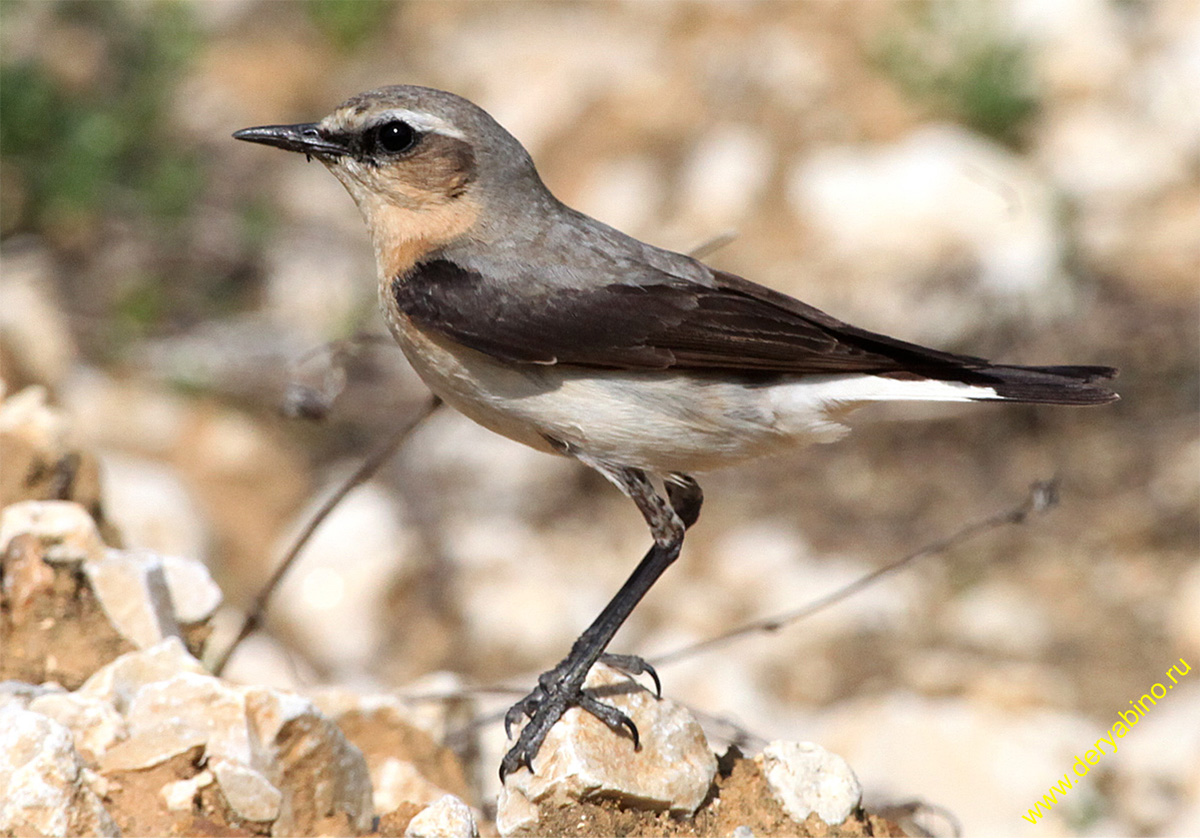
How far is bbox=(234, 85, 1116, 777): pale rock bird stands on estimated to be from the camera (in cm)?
514

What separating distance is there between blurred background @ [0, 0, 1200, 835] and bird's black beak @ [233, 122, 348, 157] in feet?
2.73

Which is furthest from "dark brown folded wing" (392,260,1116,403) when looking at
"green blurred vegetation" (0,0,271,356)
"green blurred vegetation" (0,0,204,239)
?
"green blurred vegetation" (0,0,204,239)

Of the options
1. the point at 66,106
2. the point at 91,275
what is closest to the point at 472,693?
the point at 91,275

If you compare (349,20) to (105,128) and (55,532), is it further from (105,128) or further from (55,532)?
(55,532)

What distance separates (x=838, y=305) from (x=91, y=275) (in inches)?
224

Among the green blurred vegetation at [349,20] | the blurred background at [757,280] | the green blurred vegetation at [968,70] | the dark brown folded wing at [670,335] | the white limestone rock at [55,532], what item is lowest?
the blurred background at [757,280]

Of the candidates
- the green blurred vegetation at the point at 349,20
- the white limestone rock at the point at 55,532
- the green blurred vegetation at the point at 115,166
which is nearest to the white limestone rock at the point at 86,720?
the white limestone rock at the point at 55,532

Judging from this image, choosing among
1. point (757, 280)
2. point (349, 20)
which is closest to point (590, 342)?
point (757, 280)

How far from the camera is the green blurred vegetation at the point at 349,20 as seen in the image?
13.5m

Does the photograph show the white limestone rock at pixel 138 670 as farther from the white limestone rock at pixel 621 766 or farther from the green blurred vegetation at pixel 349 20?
the green blurred vegetation at pixel 349 20

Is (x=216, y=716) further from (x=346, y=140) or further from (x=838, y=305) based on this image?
(x=838, y=305)

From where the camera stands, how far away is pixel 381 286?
5.57 meters

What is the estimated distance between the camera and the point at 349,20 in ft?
44.2

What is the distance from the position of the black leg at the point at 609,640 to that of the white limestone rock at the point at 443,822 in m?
0.38
